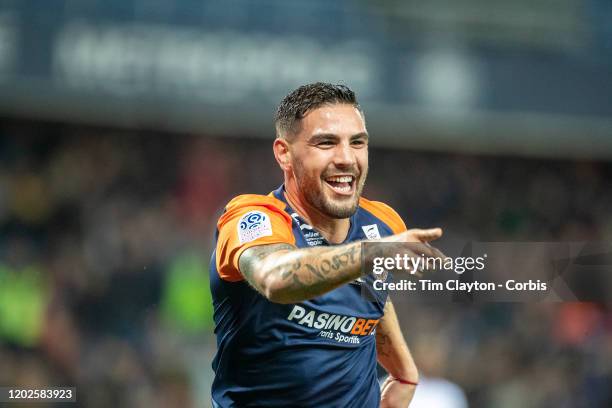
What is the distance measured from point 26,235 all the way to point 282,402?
24.8ft

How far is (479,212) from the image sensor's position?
11641mm

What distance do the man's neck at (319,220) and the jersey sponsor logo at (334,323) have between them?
1.12 feet

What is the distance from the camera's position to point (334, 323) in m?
3.55

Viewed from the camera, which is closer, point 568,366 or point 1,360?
point 1,360

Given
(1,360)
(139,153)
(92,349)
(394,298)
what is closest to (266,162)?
(139,153)

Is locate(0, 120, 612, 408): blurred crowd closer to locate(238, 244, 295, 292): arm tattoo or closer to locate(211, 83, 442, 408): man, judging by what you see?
locate(211, 83, 442, 408): man

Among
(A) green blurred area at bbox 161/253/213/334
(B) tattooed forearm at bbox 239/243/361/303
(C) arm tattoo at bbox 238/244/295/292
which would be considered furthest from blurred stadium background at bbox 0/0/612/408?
(B) tattooed forearm at bbox 239/243/361/303

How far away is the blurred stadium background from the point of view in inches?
369

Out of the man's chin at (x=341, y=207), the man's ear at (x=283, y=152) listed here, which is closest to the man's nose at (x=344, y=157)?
the man's chin at (x=341, y=207)

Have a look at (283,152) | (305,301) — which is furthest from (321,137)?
(305,301)

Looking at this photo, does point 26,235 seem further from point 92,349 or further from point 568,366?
point 568,366

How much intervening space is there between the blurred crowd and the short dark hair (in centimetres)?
423

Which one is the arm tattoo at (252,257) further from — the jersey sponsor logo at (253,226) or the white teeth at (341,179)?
the white teeth at (341,179)

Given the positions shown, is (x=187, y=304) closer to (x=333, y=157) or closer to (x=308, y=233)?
(x=308, y=233)
